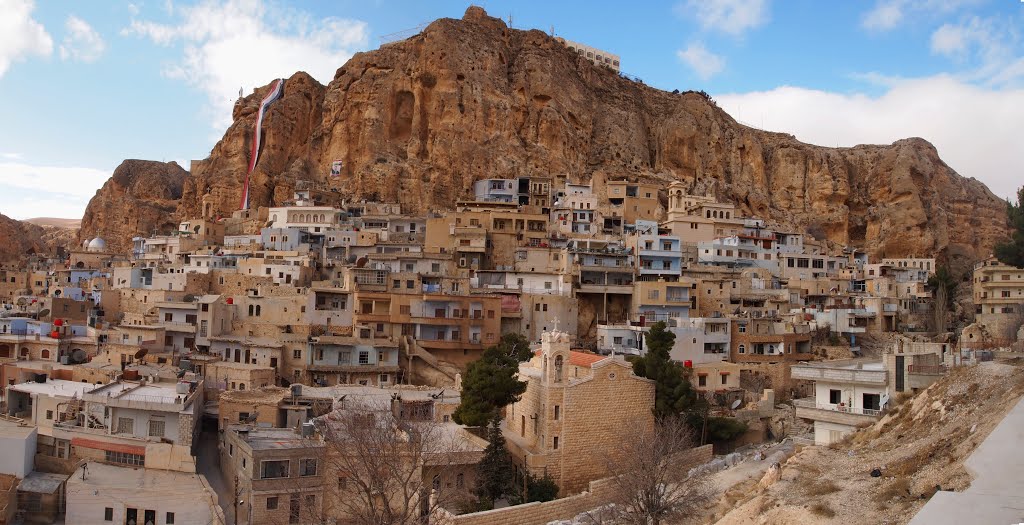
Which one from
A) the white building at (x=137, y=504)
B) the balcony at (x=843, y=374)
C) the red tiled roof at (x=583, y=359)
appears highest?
the balcony at (x=843, y=374)

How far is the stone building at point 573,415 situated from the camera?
26.7m

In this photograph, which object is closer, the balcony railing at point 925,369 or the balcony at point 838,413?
the balcony railing at point 925,369

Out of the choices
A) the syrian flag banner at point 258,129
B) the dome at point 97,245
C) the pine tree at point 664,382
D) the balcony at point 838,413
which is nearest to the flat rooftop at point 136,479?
the pine tree at point 664,382

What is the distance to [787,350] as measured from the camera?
40.5 meters

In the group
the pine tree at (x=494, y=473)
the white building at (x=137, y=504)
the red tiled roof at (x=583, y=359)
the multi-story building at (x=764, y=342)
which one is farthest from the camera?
the multi-story building at (x=764, y=342)

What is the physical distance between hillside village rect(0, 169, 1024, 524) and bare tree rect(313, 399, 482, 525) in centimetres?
11

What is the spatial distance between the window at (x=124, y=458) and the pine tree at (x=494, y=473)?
10860 mm

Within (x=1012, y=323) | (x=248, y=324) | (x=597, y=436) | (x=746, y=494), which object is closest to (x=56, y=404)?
(x=248, y=324)

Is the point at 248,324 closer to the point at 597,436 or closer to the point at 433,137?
the point at 597,436

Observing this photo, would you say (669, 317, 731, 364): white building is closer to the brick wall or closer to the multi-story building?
the multi-story building

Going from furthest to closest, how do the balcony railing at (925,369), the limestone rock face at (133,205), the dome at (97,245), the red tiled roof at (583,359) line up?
the limestone rock face at (133,205)
the dome at (97,245)
the red tiled roof at (583,359)
the balcony railing at (925,369)

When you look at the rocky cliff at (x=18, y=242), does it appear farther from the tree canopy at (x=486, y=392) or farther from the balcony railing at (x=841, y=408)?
the balcony railing at (x=841, y=408)

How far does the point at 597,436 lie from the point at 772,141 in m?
59.4

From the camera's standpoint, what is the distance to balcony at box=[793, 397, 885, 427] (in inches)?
911
